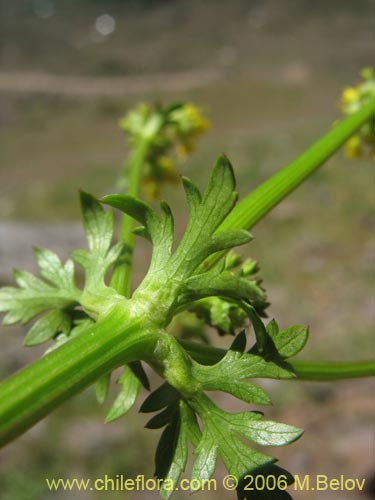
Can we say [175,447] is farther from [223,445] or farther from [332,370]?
[332,370]

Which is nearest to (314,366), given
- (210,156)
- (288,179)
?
(288,179)

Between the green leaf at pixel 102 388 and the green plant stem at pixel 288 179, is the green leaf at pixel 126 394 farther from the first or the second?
the green plant stem at pixel 288 179

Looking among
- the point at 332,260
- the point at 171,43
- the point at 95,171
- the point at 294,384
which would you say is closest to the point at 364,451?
the point at 294,384

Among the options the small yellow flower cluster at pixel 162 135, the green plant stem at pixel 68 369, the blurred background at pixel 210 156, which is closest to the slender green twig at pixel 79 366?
the green plant stem at pixel 68 369

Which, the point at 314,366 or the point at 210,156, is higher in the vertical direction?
the point at 210,156

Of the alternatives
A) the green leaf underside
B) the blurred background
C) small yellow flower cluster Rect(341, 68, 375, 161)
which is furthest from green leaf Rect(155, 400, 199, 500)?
the blurred background

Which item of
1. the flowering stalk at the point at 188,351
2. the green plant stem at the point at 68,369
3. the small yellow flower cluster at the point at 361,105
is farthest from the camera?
the small yellow flower cluster at the point at 361,105

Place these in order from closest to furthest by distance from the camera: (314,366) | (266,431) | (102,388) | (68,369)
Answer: (68,369) → (266,431) → (314,366) → (102,388)
